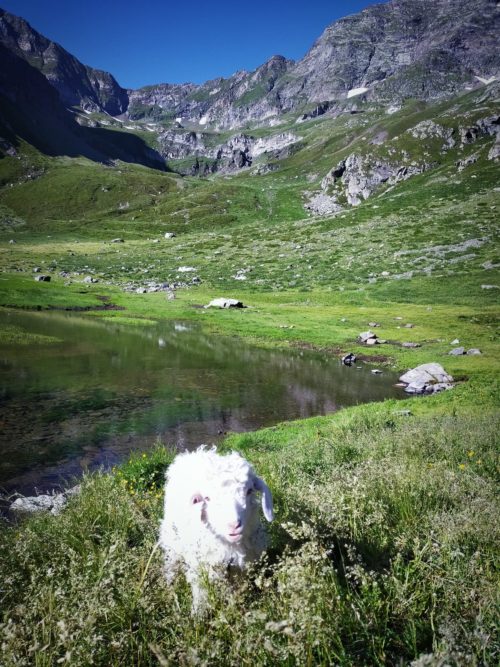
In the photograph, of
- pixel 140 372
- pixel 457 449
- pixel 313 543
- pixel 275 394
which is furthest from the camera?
pixel 140 372

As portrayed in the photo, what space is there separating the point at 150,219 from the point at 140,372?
160 meters

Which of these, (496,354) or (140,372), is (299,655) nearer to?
(140,372)

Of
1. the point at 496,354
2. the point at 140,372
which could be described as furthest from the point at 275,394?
the point at 496,354

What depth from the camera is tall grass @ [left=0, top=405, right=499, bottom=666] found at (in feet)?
10.4

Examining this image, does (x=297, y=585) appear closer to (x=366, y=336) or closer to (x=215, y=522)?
(x=215, y=522)

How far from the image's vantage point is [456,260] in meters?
66.4

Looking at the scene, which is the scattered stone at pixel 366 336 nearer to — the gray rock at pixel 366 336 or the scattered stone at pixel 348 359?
the gray rock at pixel 366 336

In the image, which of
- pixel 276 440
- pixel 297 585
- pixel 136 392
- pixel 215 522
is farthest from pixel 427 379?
pixel 297 585

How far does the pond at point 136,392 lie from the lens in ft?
48.9

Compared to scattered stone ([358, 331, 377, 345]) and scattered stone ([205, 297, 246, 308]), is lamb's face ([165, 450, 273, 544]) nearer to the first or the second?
scattered stone ([358, 331, 377, 345])

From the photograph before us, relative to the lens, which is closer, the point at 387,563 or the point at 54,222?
the point at 387,563

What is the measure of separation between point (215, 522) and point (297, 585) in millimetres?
1422

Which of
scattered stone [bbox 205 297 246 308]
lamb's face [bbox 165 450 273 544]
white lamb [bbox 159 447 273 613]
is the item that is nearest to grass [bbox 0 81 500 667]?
white lamb [bbox 159 447 273 613]

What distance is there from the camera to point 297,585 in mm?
3443
